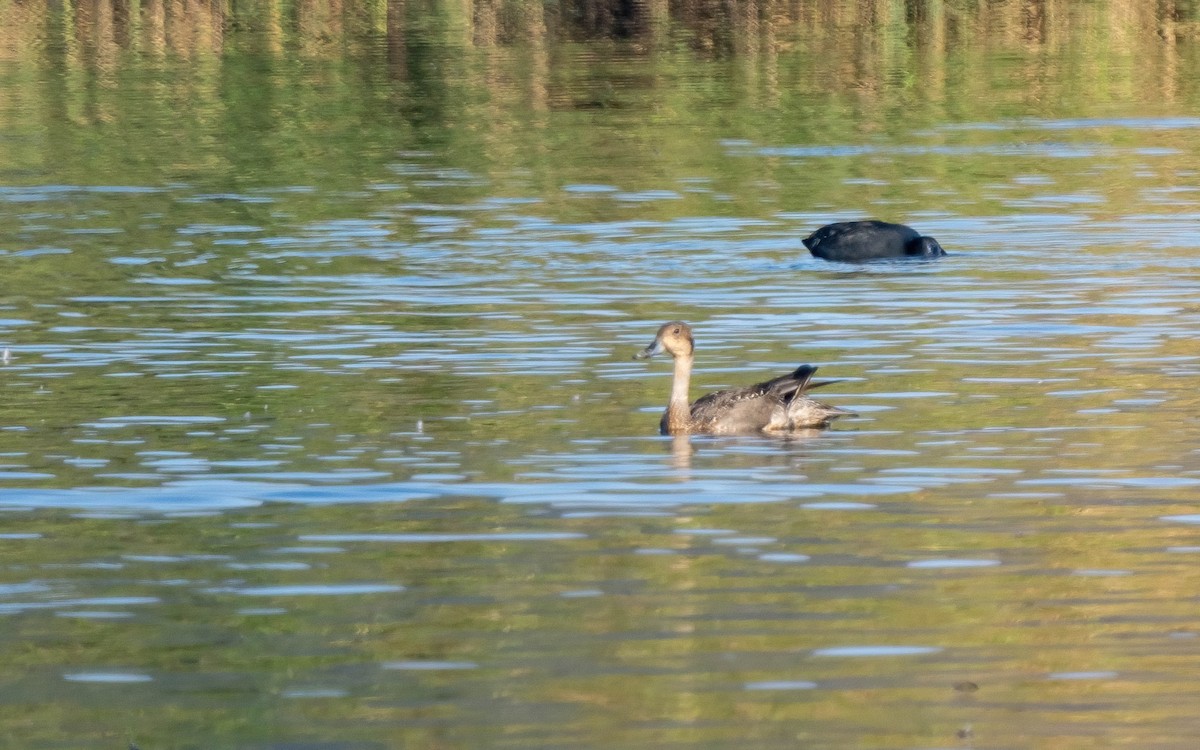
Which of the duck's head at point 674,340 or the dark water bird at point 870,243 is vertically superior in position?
the duck's head at point 674,340

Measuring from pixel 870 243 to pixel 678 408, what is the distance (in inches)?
310

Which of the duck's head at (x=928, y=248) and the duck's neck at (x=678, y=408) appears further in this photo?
the duck's head at (x=928, y=248)

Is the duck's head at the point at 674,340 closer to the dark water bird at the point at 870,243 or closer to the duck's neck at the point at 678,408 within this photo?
the duck's neck at the point at 678,408

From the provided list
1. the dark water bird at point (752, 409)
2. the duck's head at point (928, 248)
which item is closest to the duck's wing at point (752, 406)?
the dark water bird at point (752, 409)

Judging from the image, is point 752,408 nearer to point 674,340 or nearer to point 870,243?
point 674,340

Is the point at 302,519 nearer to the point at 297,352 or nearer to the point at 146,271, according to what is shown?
the point at 297,352

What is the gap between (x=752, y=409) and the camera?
Answer: 46.8ft

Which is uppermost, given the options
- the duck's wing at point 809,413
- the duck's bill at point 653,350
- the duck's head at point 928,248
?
the duck's bill at point 653,350

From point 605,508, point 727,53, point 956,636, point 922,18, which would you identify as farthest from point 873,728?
point 922,18

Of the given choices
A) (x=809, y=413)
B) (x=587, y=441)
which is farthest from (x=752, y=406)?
(x=587, y=441)

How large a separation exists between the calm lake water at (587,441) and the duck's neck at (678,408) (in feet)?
0.71

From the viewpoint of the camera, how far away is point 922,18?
45.8m

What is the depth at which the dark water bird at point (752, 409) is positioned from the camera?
557 inches

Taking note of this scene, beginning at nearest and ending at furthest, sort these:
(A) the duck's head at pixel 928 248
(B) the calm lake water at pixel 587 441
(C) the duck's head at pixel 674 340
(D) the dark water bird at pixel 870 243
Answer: (B) the calm lake water at pixel 587 441
(C) the duck's head at pixel 674 340
(D) the dark water bird at pixel 870 243
(A) the duck's head at pixel 928 248
